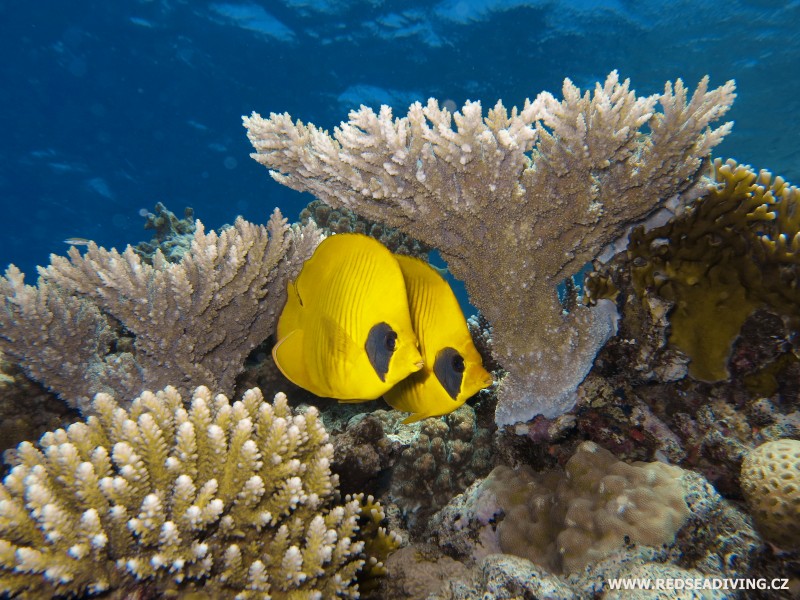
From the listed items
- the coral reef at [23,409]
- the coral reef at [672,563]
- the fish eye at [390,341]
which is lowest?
the coral reef at [672,563]

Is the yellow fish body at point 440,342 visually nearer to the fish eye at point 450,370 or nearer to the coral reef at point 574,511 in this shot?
the fish eye at point 450,370

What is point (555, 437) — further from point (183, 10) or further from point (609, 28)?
point (183, 10)

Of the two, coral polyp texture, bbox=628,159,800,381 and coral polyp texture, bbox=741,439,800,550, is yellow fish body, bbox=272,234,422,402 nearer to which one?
coral polyp texture, bbox=741,439,800,550

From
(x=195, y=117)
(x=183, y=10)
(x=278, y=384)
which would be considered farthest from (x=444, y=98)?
(x=278, y=384)

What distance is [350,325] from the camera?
5.10 feet

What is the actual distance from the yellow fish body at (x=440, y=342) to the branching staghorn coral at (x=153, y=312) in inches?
67.7

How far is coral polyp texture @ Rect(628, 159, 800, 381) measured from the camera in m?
2.42

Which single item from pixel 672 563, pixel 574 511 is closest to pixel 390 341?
pixel 574 511

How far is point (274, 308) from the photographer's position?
→ 3.29m

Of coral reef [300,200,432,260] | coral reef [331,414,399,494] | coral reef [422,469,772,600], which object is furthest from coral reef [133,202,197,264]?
coral reef [422,469,772,600]

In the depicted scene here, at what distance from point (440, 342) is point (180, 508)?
1276 mm

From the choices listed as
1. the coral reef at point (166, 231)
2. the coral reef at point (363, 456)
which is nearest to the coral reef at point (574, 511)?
the coral reef at point (363, 456)

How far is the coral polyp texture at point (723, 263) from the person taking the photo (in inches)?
95.2

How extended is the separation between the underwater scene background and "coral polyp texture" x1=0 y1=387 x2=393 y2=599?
11mm
